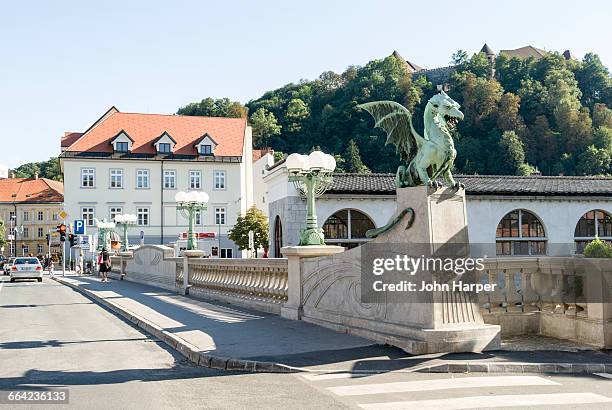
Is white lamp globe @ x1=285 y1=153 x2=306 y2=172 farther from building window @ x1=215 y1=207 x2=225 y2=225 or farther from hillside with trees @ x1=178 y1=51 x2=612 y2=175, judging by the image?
hillside with trees @ x1=178 y1=51 x2=612 y2=175

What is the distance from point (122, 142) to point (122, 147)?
539 mm

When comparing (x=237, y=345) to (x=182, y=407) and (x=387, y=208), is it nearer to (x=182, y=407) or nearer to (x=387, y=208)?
(x=182, y=407)

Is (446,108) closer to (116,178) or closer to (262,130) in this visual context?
(116,178)

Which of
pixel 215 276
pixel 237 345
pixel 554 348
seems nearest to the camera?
pixel 554 348

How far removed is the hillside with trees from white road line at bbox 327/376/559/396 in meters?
105

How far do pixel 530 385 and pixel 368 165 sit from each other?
114010 mm

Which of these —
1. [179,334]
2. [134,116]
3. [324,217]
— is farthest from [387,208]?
[134,116]

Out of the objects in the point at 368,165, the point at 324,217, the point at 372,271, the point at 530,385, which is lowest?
the point at 530,385

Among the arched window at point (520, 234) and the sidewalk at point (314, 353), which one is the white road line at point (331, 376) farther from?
the arched window at point (520, 234)

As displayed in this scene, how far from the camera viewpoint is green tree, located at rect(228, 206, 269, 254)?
6575 centimetres

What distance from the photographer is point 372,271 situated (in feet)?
33.6

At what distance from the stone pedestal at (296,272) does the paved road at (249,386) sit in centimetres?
317

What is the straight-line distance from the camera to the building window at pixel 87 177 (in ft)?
224

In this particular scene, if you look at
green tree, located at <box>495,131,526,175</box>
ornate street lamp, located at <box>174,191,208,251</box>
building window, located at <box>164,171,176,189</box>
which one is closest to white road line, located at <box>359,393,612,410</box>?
ornate street lamp, located at <box>174,191,208,251</box>
